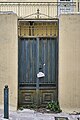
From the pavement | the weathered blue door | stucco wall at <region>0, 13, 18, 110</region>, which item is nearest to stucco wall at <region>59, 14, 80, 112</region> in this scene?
the pavement

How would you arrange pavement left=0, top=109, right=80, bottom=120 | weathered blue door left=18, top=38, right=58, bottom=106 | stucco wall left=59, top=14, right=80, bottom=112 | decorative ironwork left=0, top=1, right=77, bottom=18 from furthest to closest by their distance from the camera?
decorative ironwork left=0, top=1, right=77, bottom=18
weathered blue door left=18, top=38, right=58, bottom=106
stucco wall left=59, top=14, right=80, bottom=112
pavement left=0, top=109, right=80, bottom=120

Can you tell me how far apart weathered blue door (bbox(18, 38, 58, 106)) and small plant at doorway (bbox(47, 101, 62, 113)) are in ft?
0.71

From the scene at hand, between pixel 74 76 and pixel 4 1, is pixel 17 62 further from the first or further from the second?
A: pixel 4 1

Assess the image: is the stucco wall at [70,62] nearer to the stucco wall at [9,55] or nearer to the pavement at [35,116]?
the pavement at [35,116]

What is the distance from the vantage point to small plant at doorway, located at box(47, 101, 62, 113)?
8.47 meters

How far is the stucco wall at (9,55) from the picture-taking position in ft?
27.8

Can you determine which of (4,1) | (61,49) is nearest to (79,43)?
(61,49)

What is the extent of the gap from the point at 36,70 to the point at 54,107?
4.52 ft

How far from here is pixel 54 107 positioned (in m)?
8.55

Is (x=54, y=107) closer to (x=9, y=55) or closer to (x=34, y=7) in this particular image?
(x=9, y=55)

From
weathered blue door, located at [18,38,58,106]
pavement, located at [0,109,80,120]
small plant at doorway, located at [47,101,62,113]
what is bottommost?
pavement, located at [0,109,80,120]

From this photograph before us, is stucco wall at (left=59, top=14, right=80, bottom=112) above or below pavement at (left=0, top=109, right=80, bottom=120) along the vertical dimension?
above

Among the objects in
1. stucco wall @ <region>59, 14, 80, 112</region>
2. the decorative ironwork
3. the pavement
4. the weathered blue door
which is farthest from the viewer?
the decorative ironwork

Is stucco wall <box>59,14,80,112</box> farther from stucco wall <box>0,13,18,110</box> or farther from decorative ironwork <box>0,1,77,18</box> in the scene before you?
decorative ironwork <box>0,1,77,18</box>
